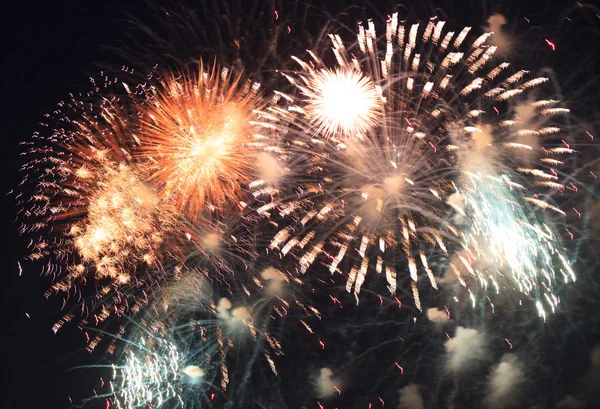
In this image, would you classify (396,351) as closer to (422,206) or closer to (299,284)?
(299,284)

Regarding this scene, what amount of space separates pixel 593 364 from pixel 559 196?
17.6 feet

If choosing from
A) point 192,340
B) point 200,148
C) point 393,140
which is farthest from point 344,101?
point 192,340

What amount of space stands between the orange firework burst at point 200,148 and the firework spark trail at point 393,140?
Result: 80cm

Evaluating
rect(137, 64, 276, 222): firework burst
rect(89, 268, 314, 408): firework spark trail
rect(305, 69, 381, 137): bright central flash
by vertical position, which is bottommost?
rect(89, 268, 314, 408): firework spark trail

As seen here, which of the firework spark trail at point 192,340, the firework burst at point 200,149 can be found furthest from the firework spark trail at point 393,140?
the firework spark trail at point 192,340

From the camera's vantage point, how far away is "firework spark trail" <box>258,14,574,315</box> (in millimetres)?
6859

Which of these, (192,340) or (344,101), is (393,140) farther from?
(192,340)

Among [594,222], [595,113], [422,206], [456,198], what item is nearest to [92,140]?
[422,206]

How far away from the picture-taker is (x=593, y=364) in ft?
35.8

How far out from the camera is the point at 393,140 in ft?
22.9

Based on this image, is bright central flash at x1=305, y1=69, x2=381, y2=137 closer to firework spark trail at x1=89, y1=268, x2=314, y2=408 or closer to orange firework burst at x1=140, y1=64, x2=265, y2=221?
orange firework burst at x1=140, y1=64, x2=265, y2=221

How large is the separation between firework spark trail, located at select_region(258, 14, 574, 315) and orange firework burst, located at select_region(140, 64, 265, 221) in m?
0.80

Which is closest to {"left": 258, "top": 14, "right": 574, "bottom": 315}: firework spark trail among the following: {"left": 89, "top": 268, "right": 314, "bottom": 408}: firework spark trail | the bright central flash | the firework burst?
the bright central flash

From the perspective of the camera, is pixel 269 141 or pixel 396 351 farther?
pixel 396 351
